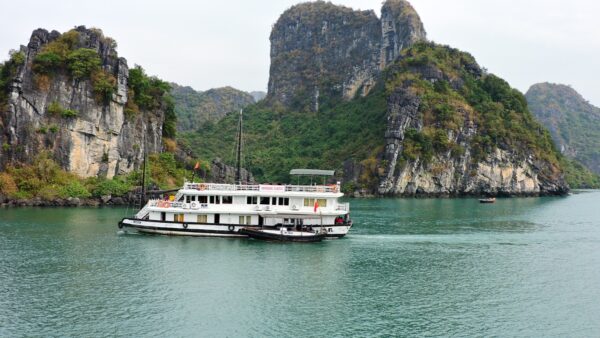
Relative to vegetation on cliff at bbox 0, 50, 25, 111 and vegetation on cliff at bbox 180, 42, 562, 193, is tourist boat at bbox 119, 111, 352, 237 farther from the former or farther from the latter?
vegetation on cliff at bbox 180, 42, 562, 193

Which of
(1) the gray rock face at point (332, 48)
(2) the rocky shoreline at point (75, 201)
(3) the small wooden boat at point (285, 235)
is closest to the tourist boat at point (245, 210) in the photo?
(3) the small wooden boat at point (285, 235)

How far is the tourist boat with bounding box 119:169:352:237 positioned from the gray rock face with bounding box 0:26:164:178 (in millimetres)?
34476

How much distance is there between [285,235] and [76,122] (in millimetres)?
43575

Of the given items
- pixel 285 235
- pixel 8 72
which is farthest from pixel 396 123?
pixel 285 235

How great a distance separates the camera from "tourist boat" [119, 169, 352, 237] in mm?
39750

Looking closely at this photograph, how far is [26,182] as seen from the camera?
212 ft

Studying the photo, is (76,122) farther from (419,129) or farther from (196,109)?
(196,109)

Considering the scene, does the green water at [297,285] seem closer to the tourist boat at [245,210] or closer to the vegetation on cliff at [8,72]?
the tourist boat at [245,210]

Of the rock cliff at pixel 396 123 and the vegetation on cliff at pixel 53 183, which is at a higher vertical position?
the rock cliff at pixel 396 123

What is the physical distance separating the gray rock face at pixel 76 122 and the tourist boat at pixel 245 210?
34.5m

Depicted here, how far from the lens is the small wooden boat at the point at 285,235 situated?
127 ft

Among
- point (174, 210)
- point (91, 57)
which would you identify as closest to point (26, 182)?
point (91, 57)

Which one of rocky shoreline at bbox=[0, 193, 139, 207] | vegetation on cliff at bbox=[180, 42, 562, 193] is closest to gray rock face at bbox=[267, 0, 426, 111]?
vegetation on cliff at bbox=[180, 42, 562, 193]

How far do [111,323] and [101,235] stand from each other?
20670 millimetres
